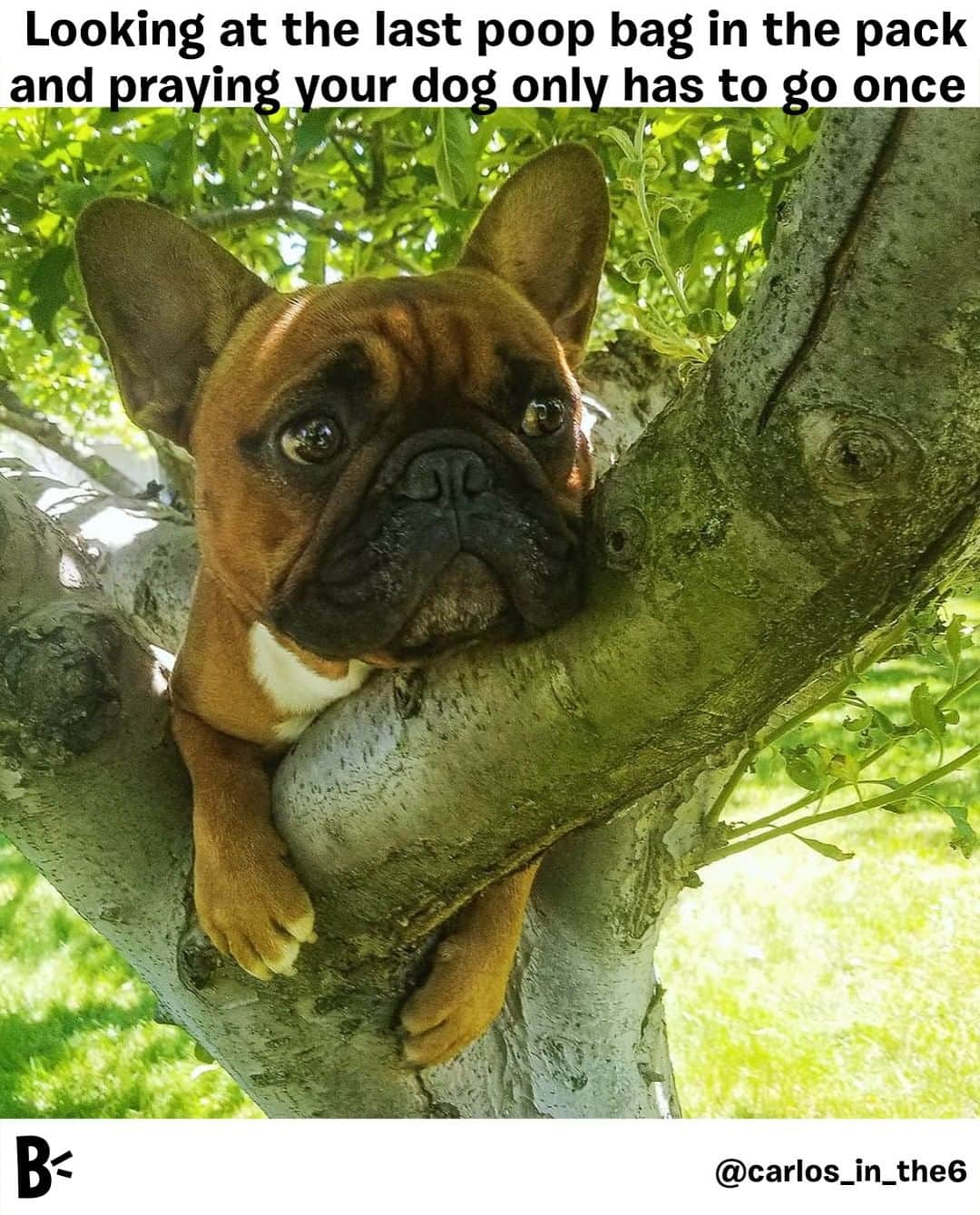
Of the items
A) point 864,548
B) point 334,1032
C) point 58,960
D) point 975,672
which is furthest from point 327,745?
point 58,960

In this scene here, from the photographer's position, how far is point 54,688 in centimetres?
200

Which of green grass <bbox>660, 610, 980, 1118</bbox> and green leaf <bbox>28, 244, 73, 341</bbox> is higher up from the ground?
green leaf <bbox>28, 244, 73, 341</bbox>

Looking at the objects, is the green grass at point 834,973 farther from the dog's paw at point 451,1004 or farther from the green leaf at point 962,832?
the dog's paw at point 451,1004

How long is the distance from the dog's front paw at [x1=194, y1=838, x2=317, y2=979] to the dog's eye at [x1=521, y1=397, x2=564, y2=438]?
2.95ft

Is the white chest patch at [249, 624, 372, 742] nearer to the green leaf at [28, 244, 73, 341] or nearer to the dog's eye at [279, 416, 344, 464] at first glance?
the dog's eye at [279, 416, 344, 464]

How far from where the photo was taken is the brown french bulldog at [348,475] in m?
1.90

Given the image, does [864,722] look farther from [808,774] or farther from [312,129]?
[312,129]

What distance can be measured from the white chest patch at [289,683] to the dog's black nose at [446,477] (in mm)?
588

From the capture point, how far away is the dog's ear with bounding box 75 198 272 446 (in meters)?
2.37

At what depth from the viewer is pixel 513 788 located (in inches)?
67.7

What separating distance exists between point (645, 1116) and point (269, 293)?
2095mm

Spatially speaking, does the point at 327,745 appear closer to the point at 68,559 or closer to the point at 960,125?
the point at 68,559

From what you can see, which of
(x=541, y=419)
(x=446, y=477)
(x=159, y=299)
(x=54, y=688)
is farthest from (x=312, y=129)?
(x=54, y=688)
